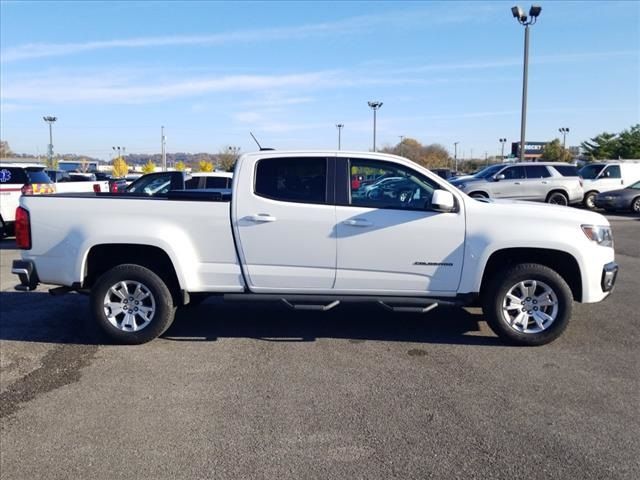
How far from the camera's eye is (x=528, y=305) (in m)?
5.53

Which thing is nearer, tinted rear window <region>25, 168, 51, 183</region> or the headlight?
the headlight

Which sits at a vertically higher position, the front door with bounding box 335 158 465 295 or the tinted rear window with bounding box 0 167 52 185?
the tinted rear window with bounding box 0 167 52 185

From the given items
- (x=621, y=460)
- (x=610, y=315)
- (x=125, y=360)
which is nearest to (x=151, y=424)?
(x=125, y=360)

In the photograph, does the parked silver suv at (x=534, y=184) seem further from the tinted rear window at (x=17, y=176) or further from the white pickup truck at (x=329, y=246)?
the white pickup truck at (x=329, y=246)

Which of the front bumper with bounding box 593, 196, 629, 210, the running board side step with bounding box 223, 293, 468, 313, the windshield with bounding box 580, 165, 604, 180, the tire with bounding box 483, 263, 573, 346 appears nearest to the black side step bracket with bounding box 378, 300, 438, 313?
the running board side step with bounding box 223, 293, 468, 313

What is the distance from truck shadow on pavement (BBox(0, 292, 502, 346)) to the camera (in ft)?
19.4

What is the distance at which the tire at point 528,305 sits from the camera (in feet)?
17.8

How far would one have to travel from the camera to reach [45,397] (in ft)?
14.7

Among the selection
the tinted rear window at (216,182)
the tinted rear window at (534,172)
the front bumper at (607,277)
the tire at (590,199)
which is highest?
the tinted rear window at (534,172)

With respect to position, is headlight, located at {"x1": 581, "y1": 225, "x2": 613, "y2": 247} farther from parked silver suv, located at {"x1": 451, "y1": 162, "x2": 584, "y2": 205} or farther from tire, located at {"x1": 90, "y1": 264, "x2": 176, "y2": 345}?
parked silver suv, located at {"x1": 451, "y1": 162, "x2": 584, "y2": 205}

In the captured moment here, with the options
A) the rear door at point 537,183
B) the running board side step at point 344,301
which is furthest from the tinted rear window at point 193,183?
the rear door at point 537,183

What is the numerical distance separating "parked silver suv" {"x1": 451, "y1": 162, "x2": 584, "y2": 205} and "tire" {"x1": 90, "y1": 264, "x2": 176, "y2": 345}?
15.3 m

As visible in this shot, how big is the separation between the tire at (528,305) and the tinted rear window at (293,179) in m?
1.96

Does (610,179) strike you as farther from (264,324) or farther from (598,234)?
(264,324)
